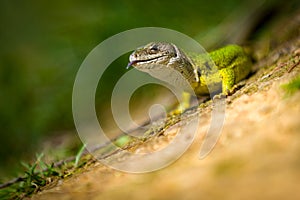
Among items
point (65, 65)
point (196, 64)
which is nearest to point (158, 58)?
point (196, 64)

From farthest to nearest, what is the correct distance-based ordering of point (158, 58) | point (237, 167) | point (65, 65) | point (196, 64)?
point (65, 65) < point (196, 64) < point (158, 58) < point (237, 167)

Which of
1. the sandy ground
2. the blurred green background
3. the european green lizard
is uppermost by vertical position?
the blurred green background

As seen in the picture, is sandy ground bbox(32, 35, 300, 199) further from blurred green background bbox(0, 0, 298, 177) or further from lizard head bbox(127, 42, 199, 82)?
blurred green background bbox(0, 0, 298, 177)

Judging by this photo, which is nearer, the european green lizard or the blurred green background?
the european green lizard

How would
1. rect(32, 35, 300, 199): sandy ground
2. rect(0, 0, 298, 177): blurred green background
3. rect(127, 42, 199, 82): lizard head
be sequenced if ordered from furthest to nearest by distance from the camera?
rect(0, 0, 298, 177): blurred green background < rect(127, 42, 199, 82): lizard head < rect(32, 35, 300, 199): sandy ground

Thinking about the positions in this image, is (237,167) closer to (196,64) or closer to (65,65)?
(196,64)

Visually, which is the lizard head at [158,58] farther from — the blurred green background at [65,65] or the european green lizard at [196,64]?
the blurred green background at [65,65]

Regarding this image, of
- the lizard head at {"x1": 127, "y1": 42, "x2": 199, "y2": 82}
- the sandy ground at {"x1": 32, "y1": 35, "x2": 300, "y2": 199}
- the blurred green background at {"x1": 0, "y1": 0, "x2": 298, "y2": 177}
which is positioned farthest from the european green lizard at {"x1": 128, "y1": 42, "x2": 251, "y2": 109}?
the blurred green background at {"x1": 0, "y1": 0, "x2": 298, "y2": 177}
